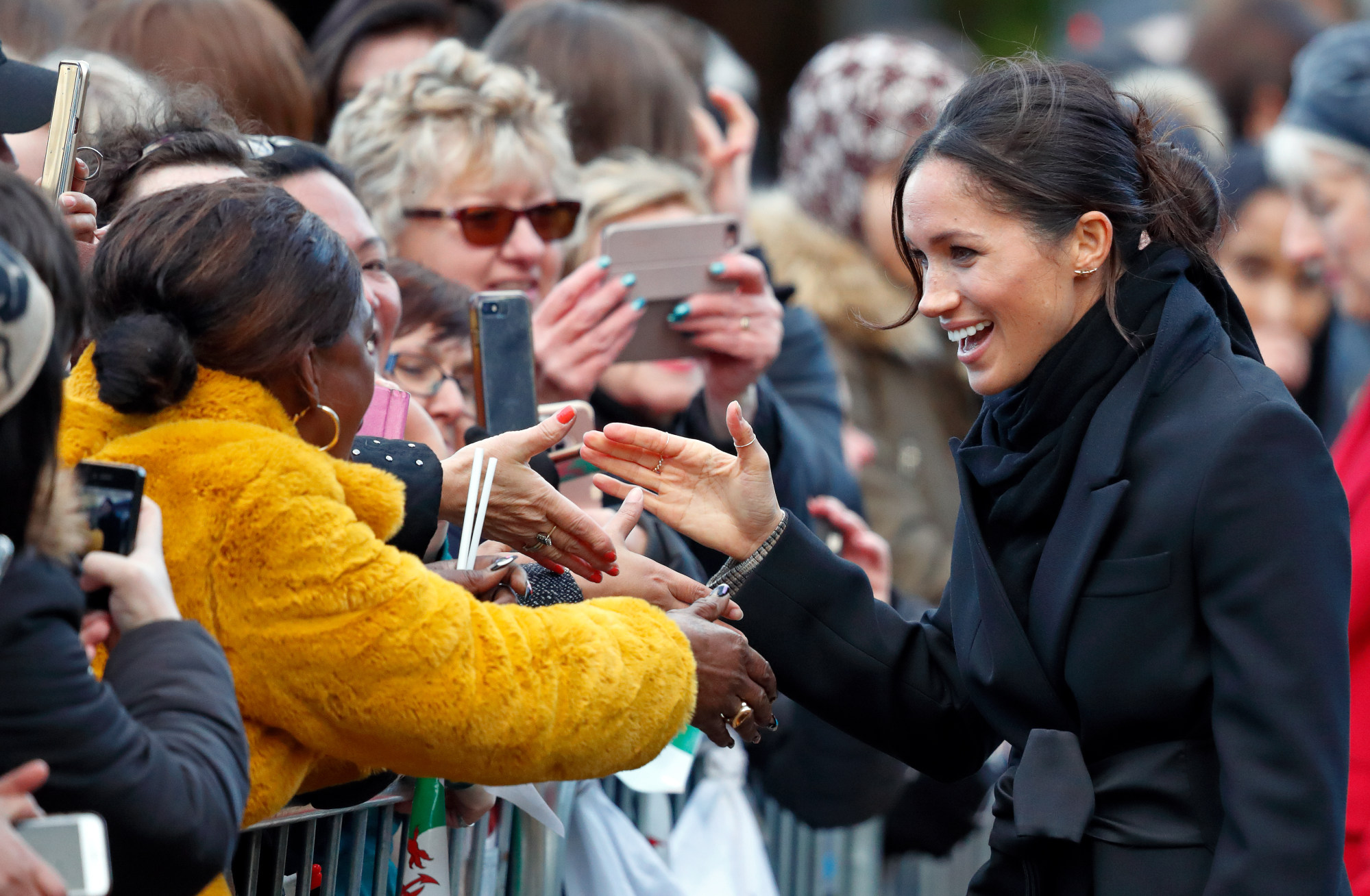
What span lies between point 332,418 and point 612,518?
0.69 meters

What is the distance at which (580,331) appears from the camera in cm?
357

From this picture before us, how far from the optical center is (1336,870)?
2195mm

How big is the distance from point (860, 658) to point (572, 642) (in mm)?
768

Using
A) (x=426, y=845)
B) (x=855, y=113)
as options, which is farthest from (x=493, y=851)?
(x=855, y=113)

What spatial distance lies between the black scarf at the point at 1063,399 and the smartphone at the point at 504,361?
0.96 metres

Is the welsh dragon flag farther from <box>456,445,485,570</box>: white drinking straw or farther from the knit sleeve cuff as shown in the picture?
the knit sleeve cuff

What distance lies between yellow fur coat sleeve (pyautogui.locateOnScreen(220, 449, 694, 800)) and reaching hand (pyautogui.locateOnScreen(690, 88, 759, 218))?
3.03m

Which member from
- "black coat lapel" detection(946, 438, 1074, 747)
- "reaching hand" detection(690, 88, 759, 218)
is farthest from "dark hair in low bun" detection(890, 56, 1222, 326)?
"reaching hand" detection(690, 88, 759, 218)

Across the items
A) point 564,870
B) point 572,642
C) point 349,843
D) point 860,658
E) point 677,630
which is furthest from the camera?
point 564,870

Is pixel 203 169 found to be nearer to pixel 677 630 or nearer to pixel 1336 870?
pixel 677 630

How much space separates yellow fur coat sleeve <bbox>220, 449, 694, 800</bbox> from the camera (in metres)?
1.93

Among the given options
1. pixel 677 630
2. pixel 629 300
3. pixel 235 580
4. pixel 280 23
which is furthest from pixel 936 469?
pixel 235 580

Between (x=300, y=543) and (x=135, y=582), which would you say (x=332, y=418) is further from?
(x=135, y=582)

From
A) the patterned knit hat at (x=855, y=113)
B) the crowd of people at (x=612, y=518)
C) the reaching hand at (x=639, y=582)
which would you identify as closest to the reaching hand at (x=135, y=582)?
the crowd of people at (x=612, y=518)
